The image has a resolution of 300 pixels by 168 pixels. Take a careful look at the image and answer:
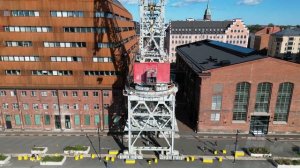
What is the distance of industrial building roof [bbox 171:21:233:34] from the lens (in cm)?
15075

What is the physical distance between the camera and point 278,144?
173 ft

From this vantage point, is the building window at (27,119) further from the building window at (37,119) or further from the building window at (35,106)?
the building window at (35,106)

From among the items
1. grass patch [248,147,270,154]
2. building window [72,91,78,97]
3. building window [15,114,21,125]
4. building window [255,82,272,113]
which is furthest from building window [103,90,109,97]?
building window [255,82,272,113]

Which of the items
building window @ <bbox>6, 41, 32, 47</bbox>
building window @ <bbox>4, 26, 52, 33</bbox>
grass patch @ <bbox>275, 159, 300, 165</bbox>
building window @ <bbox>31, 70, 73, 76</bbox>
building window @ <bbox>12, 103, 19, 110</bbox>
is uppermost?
building window @ <bbox>4, 26, 52, 33</bbox>

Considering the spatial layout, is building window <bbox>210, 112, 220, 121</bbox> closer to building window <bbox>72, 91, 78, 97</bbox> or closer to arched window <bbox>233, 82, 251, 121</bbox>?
arched window <bbox>233, 82, 251, 121</bbox>

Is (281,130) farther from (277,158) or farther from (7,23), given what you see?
(7,23)

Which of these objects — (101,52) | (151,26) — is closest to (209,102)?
(151,26)

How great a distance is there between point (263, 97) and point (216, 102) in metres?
10.8

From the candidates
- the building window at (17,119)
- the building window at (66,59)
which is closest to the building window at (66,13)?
the building window at (66,59)

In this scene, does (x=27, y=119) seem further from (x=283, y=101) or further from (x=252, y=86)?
(x=283, y=101)

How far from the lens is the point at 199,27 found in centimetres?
15262

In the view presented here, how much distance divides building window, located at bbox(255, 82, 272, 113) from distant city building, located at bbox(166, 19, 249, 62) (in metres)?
95.8

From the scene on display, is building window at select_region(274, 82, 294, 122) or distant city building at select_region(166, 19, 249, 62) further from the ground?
distant city building at select_region(166, 19, 249, 62)

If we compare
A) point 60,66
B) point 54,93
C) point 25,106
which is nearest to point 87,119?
point 54,93
